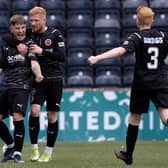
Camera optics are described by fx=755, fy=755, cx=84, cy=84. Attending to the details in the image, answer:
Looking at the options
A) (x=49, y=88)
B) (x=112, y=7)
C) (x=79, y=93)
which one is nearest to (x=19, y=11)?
(x=112, y=7)

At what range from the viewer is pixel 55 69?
29.3 feet

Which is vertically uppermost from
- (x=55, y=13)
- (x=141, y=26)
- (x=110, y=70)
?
(x=141, y=26)

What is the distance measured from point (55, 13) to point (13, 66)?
7.71m

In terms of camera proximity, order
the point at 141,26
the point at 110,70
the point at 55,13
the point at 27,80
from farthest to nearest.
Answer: the point at 55,13 → the point at 110,70 → the point at 27,80 → the point at 141,26

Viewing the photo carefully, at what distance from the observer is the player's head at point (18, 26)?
340 inches

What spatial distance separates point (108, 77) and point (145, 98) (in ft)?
21.7

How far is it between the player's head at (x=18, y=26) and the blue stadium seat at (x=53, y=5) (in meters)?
7.59

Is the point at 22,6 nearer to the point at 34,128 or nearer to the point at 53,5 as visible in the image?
the point at 53,5

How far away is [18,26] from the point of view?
8.66 m

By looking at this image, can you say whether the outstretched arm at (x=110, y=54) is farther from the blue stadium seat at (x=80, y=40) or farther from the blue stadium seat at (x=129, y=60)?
the blue stadium seat at (x=80, y=40)

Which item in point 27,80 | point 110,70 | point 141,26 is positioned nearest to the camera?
point 141,26

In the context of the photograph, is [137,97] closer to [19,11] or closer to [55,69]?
[55,69]

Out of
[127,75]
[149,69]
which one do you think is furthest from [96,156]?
[127,75]

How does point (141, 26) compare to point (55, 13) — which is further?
point (55, 13)
